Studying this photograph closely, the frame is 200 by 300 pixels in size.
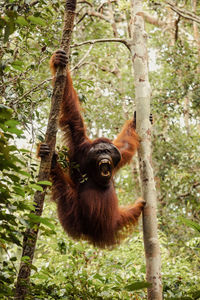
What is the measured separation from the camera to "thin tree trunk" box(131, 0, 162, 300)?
360cm

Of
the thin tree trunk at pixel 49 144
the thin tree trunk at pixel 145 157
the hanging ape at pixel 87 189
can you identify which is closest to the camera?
the thin tree trunk at pixel 49 144

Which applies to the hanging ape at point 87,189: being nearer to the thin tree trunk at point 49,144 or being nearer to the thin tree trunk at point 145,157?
the thin tree trunk at point 145,157

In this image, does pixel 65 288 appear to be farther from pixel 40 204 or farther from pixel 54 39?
pixel 54 39

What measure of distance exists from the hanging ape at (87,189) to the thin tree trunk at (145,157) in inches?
6.0

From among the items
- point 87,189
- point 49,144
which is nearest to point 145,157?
point 87,189

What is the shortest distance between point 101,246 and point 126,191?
214 inches

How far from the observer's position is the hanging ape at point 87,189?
4148mm

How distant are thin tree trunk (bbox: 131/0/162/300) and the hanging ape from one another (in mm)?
152

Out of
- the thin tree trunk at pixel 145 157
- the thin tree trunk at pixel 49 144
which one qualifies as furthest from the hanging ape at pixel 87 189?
the thin tree trunk at pixel 49 144

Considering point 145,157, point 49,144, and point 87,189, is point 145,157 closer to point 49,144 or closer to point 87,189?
point 87,189

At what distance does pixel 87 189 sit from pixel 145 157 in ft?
2.87

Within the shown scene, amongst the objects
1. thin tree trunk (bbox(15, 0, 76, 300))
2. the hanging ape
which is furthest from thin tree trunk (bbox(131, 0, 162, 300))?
thin tree trunk (bbox(15, 0, 76, 300))

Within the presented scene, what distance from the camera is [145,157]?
13.0ft

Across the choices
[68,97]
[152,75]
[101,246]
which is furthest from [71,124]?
[152,75]
